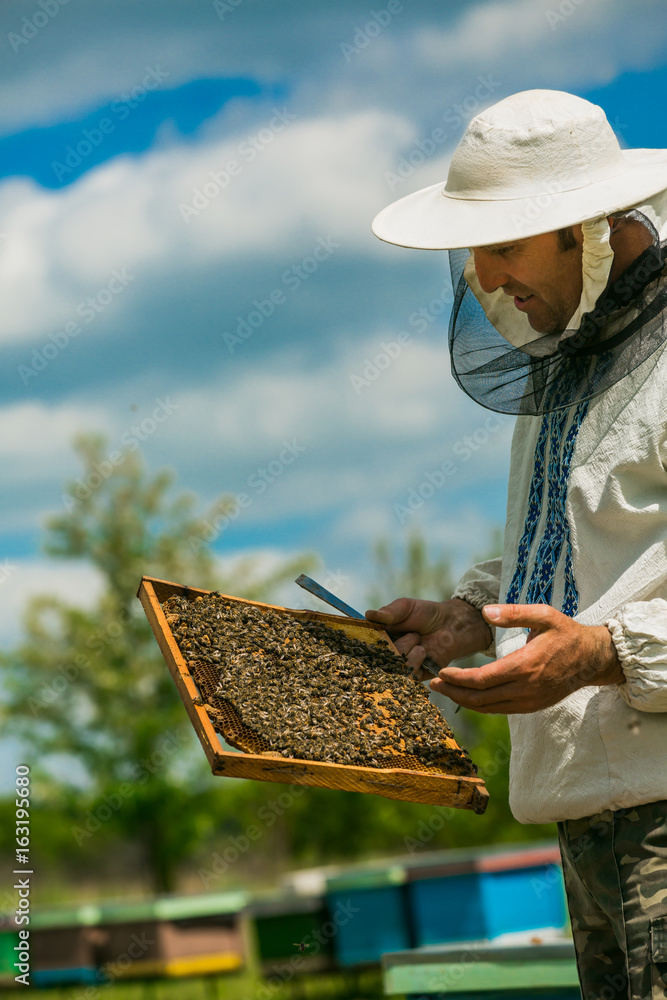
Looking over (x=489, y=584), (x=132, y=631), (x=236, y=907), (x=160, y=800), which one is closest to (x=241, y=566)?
(x=132, y=631)

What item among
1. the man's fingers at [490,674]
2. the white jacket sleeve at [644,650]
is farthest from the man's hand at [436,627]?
the white jacket sleeve at [644,650]

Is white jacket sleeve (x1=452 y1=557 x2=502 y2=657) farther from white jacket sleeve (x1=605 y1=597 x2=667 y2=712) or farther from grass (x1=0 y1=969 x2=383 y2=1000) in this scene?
grass (x1=0 y1=969 x2=383 y2=1000)

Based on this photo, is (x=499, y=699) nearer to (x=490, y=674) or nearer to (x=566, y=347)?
(x=490, y=674)

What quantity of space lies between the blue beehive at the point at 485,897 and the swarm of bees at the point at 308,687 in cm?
724

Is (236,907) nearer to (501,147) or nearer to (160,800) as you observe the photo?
(160,800)

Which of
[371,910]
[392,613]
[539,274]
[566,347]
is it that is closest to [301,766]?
[392,613]

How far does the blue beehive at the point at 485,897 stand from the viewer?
9.48 m

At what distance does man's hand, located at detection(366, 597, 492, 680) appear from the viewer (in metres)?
3.29

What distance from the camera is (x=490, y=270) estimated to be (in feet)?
8.71

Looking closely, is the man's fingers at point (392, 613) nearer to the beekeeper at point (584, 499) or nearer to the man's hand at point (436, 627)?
the man's hand at point (436, 627)

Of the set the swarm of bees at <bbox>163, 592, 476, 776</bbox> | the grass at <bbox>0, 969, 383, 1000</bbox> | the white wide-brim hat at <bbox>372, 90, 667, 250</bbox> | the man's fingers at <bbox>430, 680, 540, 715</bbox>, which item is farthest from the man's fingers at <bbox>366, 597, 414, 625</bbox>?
the grass at <bbox>0, 969, 383, 1000</bbox>

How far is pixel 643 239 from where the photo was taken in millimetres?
2525

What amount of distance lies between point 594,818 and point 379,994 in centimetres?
1037

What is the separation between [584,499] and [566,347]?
463 mm
